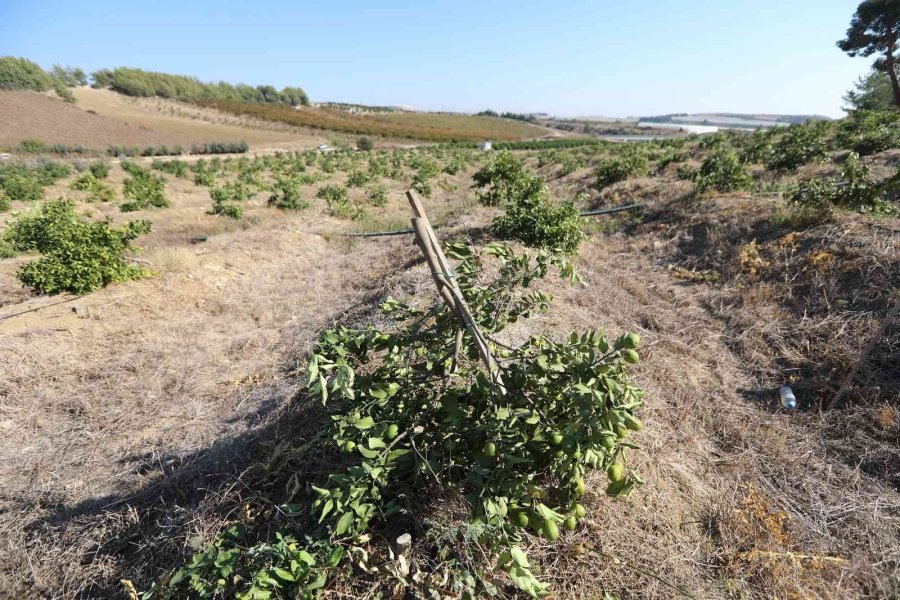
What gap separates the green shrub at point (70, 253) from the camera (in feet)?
19.0

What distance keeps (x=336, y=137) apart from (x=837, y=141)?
56258 mm

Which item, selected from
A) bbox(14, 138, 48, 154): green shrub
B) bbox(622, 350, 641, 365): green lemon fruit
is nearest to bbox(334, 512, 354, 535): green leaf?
bbox(622, 350, 641, 365): green lemon fruit

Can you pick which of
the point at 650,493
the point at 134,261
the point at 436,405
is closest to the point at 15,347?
the point at 134,261

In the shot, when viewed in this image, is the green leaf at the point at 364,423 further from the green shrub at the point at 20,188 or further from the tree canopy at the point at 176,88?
the tree canopy at the point at 176,88

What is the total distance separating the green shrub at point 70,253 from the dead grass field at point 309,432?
285 mm

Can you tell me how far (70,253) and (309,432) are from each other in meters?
5.78

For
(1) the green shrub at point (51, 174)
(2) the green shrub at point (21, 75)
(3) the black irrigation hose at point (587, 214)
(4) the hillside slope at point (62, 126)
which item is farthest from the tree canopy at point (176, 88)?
(3) the black irrigation hose at point (587, 214)

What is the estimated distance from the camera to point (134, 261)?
276 inches

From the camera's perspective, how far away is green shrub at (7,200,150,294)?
579 centimetres

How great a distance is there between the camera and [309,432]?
3.09 meters

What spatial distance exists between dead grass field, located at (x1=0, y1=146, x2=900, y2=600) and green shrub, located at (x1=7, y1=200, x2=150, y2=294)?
28 cm

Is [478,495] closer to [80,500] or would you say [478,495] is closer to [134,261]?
[80,500]

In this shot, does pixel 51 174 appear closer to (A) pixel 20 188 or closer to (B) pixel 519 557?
(A) pixel 20 188

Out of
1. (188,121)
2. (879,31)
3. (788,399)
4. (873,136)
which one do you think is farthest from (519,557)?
(188,121)
